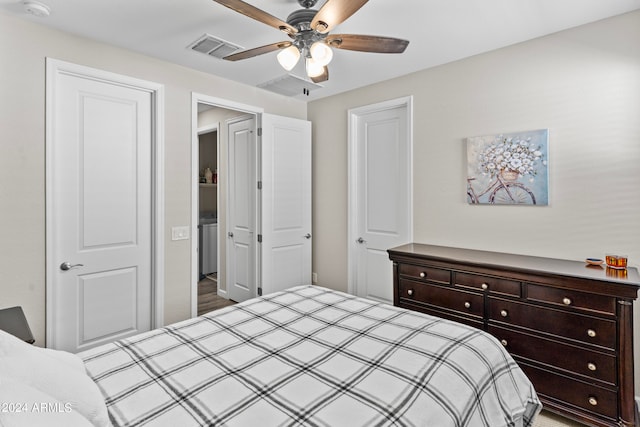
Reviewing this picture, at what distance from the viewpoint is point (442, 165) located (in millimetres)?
3121

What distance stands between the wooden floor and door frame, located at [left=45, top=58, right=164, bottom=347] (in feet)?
3.85

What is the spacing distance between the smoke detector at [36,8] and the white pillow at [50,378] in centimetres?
218

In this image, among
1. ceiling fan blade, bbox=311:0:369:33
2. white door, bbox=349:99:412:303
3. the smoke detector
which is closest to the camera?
ceiling fan blade, bbox=311:0:369:33

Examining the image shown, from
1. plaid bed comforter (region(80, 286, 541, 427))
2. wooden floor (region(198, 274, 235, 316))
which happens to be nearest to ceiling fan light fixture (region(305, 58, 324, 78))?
plaid bed comforter (region(80, 286, 541, 427))

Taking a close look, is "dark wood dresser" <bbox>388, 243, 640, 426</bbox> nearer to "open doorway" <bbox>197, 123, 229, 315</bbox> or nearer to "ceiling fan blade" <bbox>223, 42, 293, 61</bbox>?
"ceiling fan blade" <bbox>223, 42, 293, 61</bbox>

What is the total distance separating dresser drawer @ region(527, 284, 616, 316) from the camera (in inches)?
74.9

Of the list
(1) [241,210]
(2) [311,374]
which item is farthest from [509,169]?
(1) [241,210]

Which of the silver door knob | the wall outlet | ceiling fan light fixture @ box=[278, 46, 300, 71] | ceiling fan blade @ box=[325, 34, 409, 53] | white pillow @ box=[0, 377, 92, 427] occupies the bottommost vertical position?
white pillow @ box=[0, 377, 92, 427]

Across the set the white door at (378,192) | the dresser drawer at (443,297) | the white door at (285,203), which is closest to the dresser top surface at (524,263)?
the dresser drawer at (443,297)

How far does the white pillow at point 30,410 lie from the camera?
672 millimetres

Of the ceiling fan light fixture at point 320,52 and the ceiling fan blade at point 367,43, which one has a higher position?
the ceiling fan blade at point 367,43

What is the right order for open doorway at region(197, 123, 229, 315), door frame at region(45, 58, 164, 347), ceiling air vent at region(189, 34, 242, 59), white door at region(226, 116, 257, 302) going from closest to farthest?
door frame at region(45, 58, 164, 347) < ceiling air vent at region(189, 34, 242, 59) < white door at region(226, 116, 257, 302) < open doorway at region(197, 123, 229, 315)

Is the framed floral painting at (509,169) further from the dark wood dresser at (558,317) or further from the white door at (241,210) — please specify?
the white door at (241,210)

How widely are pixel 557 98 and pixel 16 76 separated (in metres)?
3.89
